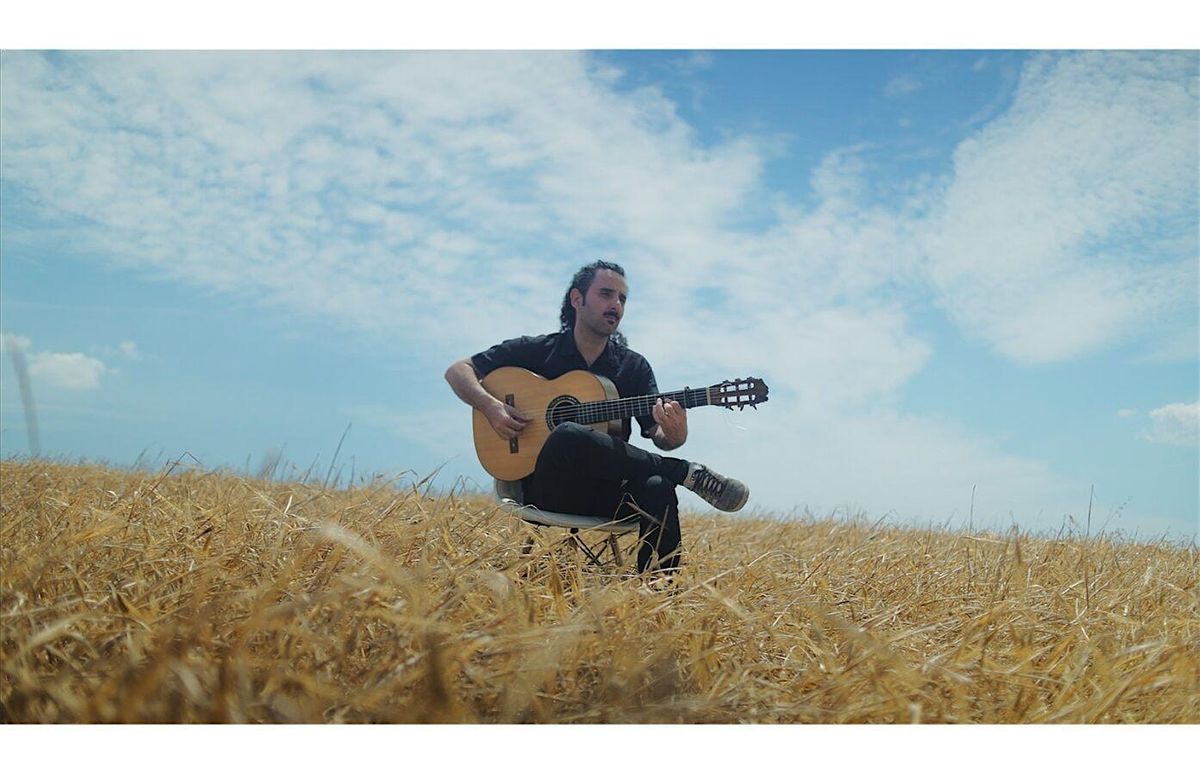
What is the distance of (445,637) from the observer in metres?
1.76

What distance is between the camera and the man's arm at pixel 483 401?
3668mm

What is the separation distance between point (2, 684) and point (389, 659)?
732 millimetres

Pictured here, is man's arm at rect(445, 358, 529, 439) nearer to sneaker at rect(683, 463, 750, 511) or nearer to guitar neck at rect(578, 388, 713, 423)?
guitar neck at rect(578, 388, 713, 423)

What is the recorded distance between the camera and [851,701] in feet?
6.40

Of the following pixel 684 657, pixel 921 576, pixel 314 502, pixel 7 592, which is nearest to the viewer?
pixel 7 592

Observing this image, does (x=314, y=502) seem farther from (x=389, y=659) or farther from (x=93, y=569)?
(x=389, y=659)

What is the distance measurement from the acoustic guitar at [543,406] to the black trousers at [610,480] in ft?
1.11

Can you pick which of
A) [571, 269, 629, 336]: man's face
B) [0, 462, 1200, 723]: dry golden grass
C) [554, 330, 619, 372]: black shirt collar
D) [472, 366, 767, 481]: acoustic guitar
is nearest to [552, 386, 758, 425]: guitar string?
[472, 366, 767, 481]: acoustic guitar

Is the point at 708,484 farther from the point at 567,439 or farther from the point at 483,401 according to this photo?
the point at 483,401

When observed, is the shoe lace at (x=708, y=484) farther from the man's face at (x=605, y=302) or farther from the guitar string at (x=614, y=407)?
the man's face at (x=605, y=302)

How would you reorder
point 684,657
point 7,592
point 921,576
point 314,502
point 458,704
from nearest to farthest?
point 458,704, point 7,592, point 684,657, point 314,502, point 921,576

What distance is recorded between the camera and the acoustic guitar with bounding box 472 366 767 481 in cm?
356

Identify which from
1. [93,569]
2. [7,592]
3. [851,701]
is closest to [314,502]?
[93,569]

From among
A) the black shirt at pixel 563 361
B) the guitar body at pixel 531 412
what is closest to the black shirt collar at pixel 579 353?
the black shirt at pixel 563 361
